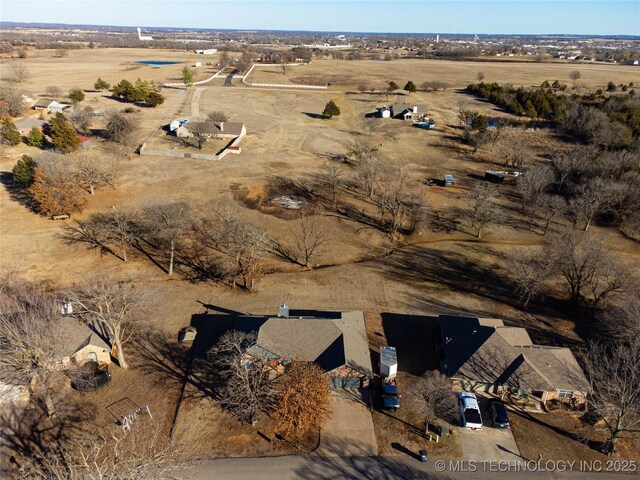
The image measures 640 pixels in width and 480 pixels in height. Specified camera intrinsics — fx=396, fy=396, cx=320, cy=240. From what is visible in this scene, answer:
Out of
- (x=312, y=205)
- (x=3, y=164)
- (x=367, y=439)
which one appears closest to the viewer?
(x=367, y=439)

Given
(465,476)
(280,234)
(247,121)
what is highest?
(247,121)

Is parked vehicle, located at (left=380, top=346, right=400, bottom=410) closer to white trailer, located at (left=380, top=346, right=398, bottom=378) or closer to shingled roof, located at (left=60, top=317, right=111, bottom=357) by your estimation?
white trailer, located at (left=380, top=346, right=398, bottom=378)

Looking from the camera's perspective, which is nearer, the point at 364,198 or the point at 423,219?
the point at 423,219

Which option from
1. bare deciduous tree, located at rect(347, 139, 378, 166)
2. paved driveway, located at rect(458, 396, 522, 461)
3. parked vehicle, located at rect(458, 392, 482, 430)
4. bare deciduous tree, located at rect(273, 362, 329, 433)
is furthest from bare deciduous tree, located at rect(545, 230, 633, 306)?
bare deciduous tree, located at rect(347, 139, 378, 166)

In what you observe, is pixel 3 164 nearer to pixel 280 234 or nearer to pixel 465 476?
→ pixel 280 234

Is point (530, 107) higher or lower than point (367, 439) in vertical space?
higher

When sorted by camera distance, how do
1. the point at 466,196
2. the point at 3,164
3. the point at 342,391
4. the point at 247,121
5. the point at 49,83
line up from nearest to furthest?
1. the point at 342,391
2. the point at 466,196
3. the point at 3,164
4. the point at 247,121
5. the point at 49,83

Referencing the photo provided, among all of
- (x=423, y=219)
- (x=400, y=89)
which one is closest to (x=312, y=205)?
(x=423, y=219)

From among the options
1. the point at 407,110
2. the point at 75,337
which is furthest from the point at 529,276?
the point at 407,110

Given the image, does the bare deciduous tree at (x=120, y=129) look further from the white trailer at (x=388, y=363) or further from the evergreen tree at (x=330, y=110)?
the white trailer at (x=388, y=363)
